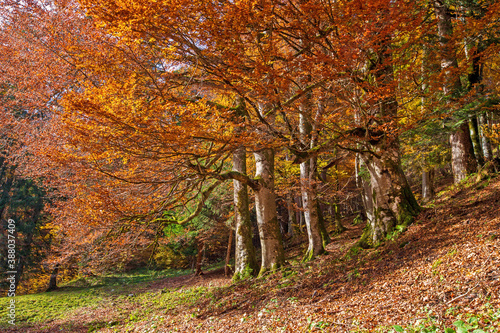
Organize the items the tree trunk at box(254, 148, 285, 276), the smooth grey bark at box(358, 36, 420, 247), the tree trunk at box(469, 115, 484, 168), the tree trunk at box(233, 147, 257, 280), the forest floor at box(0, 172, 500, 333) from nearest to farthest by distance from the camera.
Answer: the forest floor at box(0, 172, 500, 333)
the smooth grey bark at box(358, 36, 420, 247)
the tree trunk at box(254, 148, 285, 276)
the tree trunk at box(469, 115, 484, 168)
the tree trunk at box(233, 147, 257, 280)

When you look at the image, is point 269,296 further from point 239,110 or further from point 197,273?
point 197,273

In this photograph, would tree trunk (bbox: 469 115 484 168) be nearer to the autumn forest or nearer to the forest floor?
the autumn forest

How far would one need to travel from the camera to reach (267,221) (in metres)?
9.17

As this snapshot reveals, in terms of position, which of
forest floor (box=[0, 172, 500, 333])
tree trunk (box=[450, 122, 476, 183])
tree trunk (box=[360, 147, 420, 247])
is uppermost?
tree trunk (box=[450, 122, 476, 183])

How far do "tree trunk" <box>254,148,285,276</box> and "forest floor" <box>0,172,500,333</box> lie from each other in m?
0.63

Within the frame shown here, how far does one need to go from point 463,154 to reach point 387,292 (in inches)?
287

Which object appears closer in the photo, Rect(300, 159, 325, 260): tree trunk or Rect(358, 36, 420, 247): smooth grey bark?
Rect(358, 36, 420, 247): smooth grey bark

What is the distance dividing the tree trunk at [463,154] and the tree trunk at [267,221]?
5.88 m

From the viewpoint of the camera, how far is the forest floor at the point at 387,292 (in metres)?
3.17

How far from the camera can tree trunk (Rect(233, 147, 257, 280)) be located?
10203mm

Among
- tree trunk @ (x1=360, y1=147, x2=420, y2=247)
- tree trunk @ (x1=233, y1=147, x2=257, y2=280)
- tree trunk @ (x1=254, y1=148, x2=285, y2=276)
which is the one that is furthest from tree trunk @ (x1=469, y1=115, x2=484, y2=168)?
tree trunk @ (x1=233, y1=147, x2=257, y2=280)

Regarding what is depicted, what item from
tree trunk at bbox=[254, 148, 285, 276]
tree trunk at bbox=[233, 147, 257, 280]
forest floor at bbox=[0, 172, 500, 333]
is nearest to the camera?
forest floor at bbox=[0, 172, 500, 333]

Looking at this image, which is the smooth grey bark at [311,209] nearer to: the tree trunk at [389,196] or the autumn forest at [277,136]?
the autumn forest at [277,136]

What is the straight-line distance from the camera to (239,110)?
8.88m
